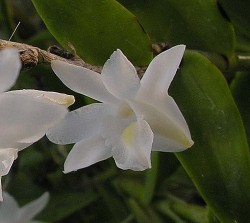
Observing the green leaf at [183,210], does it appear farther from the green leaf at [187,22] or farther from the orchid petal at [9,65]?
the orchid petal at [9,65]

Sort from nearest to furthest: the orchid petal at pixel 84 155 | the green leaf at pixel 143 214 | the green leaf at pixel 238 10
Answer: the orchid petal at pixel 84 155 → the green leaf at pixel 238 10 → the green leaf at pixel 143 214

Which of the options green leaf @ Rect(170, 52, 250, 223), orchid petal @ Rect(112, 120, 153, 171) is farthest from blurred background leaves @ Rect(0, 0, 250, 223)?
orchid petal @ Rect(112, 120, 153, 171)

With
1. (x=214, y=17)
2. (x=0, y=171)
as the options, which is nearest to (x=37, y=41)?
(x=214, y=17)

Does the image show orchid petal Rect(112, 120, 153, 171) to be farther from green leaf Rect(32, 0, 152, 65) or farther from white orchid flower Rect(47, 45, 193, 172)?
green leaf Rect(32, 0, 152, 65)

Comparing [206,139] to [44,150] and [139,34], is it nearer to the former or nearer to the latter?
[139,34]

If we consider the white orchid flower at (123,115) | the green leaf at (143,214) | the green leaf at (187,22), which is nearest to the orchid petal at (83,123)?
the white orchid flower at (123,115)
